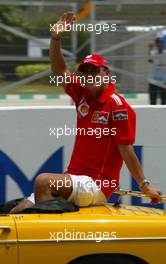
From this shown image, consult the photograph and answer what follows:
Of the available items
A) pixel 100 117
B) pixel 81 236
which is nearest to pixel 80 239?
pixel 81 236

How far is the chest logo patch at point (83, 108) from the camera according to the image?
16.1 feet

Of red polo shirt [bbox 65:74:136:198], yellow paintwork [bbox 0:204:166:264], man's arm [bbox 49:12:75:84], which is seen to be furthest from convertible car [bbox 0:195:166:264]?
man's arm [bbox 49:12:75:84]

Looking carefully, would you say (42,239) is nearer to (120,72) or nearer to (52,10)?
(120,72)

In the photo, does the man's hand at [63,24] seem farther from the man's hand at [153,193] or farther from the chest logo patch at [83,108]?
the man's hand at [153,193]

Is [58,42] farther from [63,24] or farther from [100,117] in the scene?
[100,117]

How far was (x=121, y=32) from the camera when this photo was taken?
10.8 meters

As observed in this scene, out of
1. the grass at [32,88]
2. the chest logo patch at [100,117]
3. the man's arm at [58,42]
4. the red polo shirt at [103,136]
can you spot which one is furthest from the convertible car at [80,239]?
the grass at [32,88]

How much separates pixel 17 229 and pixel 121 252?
2.14ft

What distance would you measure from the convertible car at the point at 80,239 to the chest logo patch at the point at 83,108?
2.57 ft

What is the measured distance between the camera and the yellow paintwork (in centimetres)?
430

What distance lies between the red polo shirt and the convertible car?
45 centimetres

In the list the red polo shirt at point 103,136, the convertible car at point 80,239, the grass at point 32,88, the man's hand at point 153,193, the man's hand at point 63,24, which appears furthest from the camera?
the grass at point 32,88

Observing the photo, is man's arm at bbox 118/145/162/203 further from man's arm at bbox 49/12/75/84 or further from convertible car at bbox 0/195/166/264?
man's arm at bbox 49/12/75/84

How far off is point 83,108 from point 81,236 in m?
0.99
